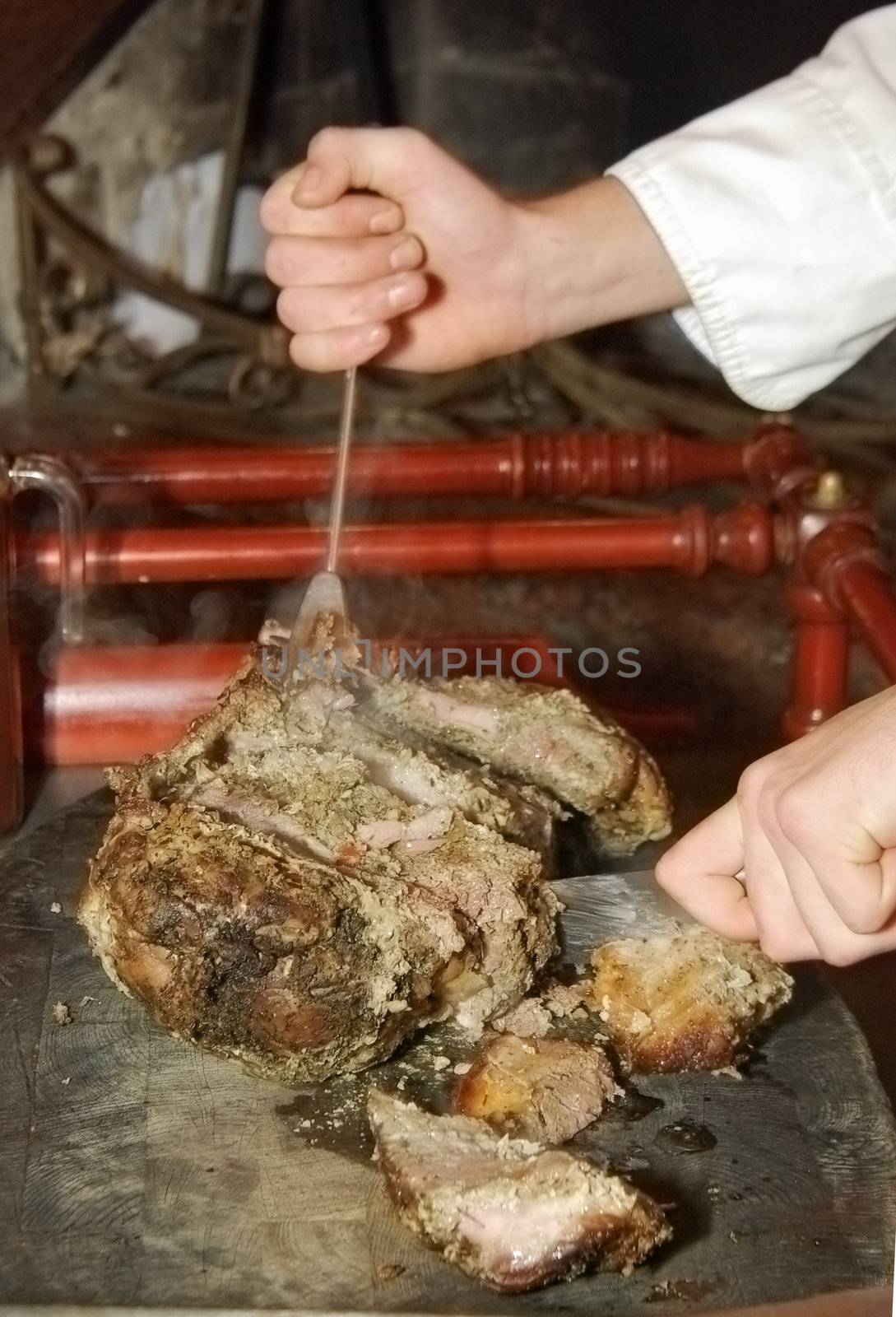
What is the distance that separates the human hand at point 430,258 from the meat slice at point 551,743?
1.18 feet

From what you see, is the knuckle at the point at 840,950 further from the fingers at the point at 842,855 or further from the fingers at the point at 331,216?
the fingers at the point at 331,216

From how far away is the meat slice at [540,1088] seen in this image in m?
1.01

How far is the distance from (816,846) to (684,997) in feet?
0.87

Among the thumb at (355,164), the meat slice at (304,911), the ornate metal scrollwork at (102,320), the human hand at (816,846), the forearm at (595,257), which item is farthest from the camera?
the ornate metal scrollwork at (102,320)

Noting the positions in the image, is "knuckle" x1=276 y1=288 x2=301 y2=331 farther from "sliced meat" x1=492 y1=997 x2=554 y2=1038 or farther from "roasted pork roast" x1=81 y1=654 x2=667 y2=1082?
"sliced meat" x1=492 y1=997 x2=554 y2=1038

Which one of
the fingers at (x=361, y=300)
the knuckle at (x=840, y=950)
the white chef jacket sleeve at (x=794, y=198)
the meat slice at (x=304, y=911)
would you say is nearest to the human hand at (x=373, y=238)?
the fingers at (x=361, y=300)

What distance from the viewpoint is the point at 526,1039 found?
3.57 ft

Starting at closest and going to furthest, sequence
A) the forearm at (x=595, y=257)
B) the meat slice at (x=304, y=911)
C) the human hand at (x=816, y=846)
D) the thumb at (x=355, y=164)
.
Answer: the human hand at (x=816, y=846), the meat slice at (x=304, y=911), the thumb at (x=355, y=164), the forearm at (x=595, y=257)

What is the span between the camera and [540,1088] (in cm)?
103

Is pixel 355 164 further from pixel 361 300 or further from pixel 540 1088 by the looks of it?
pixel 540 1088

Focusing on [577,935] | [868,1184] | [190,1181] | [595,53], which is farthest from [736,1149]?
[595,53]

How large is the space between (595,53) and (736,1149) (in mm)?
2667

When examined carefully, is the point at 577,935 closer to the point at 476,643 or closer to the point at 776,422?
the point at 476,643

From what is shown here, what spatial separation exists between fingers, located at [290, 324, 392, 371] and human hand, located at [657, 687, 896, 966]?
0.61m
